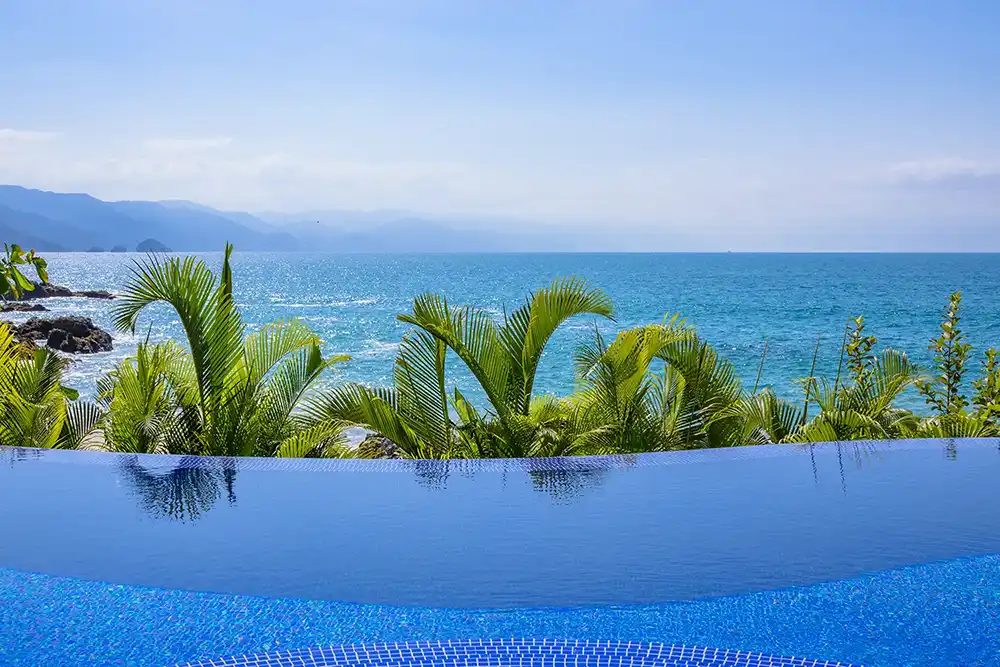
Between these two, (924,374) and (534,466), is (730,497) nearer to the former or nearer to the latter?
(534,466)

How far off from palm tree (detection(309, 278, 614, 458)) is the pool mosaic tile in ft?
9.00

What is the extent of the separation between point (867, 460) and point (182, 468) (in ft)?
11.7

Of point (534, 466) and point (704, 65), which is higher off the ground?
point (704, 65)

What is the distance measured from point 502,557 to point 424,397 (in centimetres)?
221

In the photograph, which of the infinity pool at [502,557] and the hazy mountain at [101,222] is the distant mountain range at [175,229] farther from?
the infinity pool at [502,557]

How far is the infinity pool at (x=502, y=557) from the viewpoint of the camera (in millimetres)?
2848

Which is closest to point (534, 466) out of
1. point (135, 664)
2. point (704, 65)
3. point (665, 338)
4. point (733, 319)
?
point (665, 338)

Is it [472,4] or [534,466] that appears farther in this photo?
[472,4]

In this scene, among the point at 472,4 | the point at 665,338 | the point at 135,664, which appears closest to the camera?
the point at 135,664

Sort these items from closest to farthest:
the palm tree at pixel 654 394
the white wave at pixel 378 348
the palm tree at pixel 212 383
A: the palm tree at pixel 212 383
the palm tree at pixel 654 394
the white wave at pixel 378 348

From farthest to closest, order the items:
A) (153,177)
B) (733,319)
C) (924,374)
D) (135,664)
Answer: (153,177) < (733,319) < (924,374) < (135,664)

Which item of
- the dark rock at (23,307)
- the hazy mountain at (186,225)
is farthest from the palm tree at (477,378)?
the hazy mountain at (186,225)

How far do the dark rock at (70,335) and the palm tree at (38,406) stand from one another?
62.5 feet

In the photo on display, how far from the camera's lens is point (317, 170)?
63.1 metres
